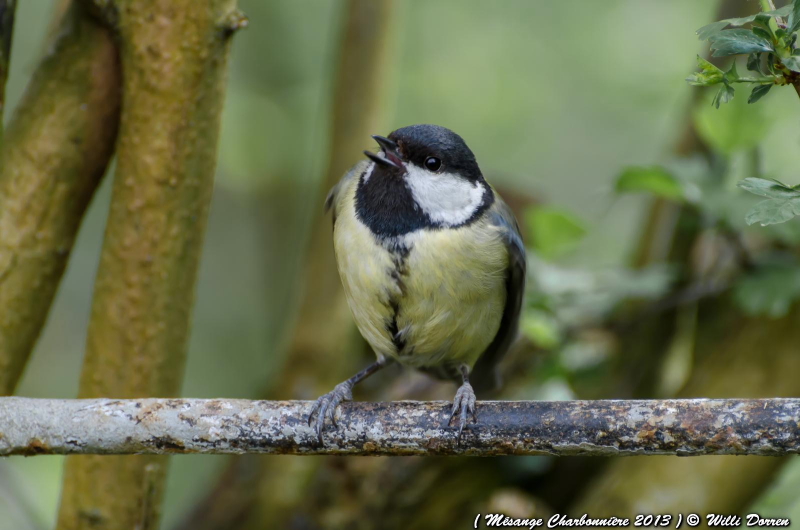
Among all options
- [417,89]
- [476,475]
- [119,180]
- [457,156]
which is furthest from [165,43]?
[417,89]

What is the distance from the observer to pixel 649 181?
2205 millimetres

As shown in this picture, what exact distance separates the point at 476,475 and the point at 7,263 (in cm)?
181

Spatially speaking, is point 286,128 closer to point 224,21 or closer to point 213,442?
point 224,21

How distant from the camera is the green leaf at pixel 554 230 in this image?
2.51 m

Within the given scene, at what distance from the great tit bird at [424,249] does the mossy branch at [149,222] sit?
16.1 inches

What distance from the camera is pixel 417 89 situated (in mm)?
4340

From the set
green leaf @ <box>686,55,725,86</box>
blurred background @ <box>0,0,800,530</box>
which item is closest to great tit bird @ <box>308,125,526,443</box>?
blurred background @ <box>0,0,800,530</box>

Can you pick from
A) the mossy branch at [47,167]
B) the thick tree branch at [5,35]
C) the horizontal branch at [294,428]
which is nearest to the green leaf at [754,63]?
the horizontal branch at [294,428]

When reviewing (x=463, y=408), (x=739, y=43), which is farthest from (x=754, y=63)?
(x=463, y=408)

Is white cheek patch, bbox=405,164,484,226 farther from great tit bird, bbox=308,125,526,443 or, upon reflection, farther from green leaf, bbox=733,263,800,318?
green leaf, bbox=733,263,800,318

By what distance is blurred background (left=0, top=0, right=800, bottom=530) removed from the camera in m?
2.40

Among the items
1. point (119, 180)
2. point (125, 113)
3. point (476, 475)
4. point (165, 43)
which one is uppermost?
point (165, 43)

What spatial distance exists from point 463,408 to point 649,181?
Answer: 1.06 meters

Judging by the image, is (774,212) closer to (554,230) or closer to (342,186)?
(342,186)
